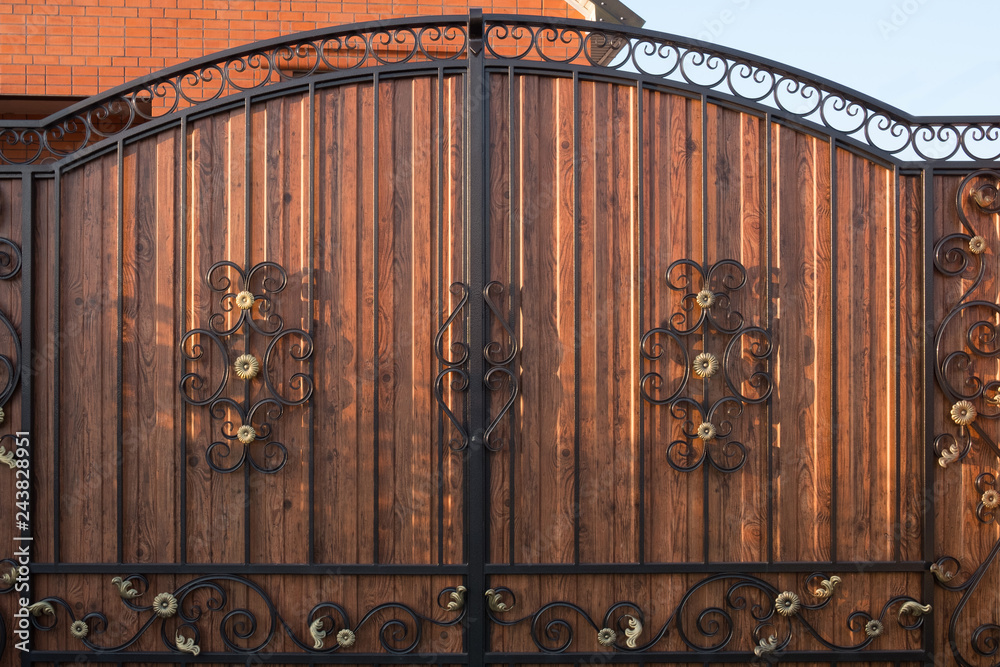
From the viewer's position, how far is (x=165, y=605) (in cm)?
271

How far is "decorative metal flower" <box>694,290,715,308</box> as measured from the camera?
2.72 m

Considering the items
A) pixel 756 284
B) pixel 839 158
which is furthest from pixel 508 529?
pixel 839 158

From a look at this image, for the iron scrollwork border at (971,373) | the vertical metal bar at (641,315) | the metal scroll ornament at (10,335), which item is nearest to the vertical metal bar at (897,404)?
the iron scrollwork border at (971,373)

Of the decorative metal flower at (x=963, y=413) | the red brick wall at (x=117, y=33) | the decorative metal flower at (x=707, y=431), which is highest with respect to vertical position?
the red brick wall at (x=117, y=33)

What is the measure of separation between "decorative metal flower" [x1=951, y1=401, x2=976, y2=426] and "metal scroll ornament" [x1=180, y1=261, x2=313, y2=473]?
2730mm

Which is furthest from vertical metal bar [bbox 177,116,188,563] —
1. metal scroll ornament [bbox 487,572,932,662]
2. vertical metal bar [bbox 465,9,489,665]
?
metal scroll ornament [bbox 487,572,932,662]

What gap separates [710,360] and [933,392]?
0.98 m

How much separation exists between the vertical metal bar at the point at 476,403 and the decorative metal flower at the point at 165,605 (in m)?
1.24

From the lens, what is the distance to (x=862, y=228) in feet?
9.25

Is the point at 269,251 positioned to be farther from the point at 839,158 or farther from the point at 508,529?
the point at 839,158

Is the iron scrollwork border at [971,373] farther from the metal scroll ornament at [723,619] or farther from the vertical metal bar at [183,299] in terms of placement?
the vertical metal bar at [183,299]

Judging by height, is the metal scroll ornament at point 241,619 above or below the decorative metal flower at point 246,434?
below

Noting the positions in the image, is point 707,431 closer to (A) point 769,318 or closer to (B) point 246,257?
(A) point 769,318

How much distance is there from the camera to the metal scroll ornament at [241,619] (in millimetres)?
2717
